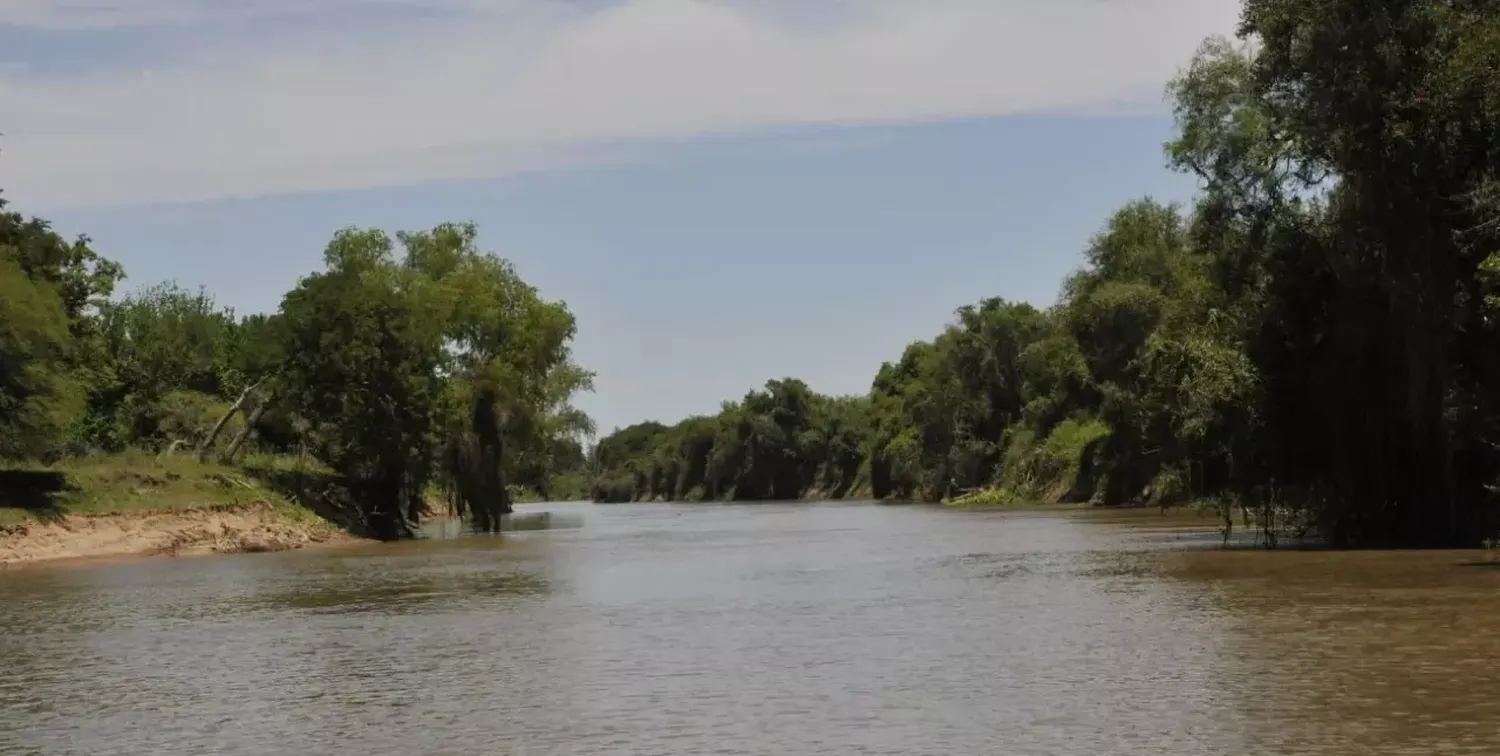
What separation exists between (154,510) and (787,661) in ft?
139

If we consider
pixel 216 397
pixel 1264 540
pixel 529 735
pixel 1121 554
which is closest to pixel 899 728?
pixel 529 735

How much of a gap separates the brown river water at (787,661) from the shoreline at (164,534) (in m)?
10.0

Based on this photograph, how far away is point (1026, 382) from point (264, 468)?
7604cm

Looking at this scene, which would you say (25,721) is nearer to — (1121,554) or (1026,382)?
(1121,554)

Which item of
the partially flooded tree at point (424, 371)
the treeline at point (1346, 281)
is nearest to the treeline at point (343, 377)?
the partially flooded tree at point (424, 371)

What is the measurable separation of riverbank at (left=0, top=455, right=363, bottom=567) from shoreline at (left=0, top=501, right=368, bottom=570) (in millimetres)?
39

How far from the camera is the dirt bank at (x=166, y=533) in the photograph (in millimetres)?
51531

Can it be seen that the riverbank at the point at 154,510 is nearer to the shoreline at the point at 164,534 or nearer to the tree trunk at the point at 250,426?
the shoreline at the point at 164,534

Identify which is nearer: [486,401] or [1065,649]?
[1065,649]

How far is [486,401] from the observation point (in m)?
77.8

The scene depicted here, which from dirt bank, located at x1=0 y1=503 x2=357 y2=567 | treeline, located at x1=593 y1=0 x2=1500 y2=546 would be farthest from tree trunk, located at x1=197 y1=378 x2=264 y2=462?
treeline, located at x1=593 y1=0 x2=1500 y2=546

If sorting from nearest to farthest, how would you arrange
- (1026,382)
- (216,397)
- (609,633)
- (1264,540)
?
(609,633)
(1264,540)
(216,397)
(1026,382)

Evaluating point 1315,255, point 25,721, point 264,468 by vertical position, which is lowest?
point 25,721

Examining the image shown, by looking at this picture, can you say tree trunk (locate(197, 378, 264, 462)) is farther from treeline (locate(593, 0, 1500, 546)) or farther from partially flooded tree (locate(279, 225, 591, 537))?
treeline (locate(593, 0, 1500, 546))
